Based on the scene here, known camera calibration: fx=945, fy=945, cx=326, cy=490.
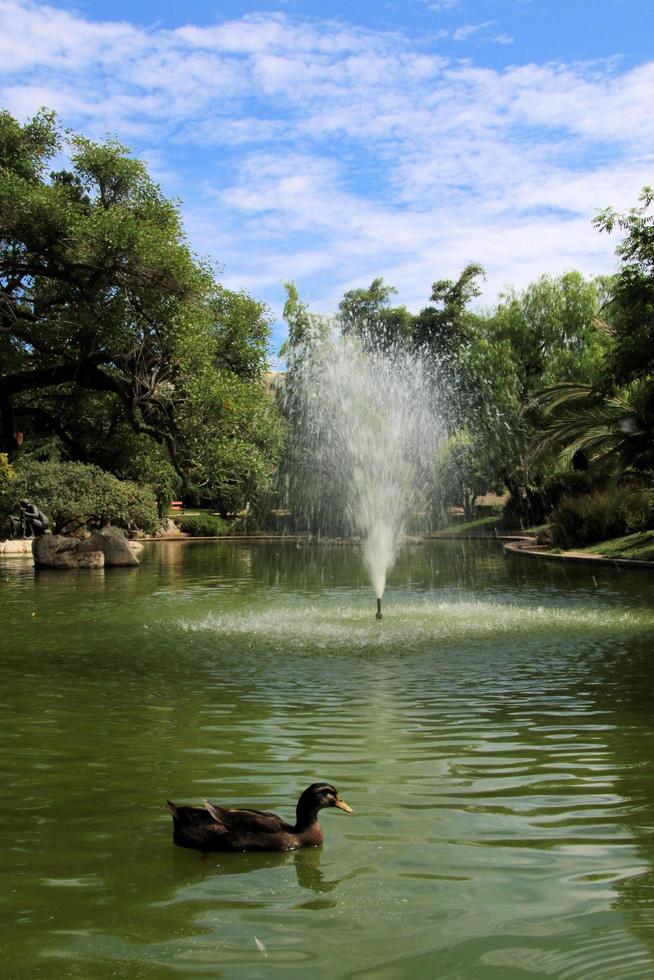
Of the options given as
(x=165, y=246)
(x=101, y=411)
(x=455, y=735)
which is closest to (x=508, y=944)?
(x=455, y=735)

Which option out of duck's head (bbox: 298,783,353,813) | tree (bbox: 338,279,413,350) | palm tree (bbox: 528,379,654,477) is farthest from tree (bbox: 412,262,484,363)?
duck's head (bbox: 298,783,353,813)

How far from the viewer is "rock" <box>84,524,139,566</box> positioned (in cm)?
3105

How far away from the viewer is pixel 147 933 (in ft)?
14.1

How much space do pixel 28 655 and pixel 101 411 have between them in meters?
15.0

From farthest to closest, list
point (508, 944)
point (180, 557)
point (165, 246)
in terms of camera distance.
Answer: point (180, 557)
point (165, 246)
point (508, 944)

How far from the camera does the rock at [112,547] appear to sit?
31047 millimetres

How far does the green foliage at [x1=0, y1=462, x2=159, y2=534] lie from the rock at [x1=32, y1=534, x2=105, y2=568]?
917 millimetres

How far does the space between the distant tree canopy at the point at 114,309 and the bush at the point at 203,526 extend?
30587mm

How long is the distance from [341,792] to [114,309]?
17.3 m

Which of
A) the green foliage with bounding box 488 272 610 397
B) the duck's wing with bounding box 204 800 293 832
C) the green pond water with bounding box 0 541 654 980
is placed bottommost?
the green pond water with bounding box 0 541 654 980

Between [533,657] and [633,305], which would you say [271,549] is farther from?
[533,657]

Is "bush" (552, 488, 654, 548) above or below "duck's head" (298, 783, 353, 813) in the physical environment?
above

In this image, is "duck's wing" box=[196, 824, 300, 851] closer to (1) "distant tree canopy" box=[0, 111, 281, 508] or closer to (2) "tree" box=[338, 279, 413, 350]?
(1) "distant tree canopy" box=[0, 111, 281, 508]

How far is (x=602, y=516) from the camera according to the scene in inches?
1340
